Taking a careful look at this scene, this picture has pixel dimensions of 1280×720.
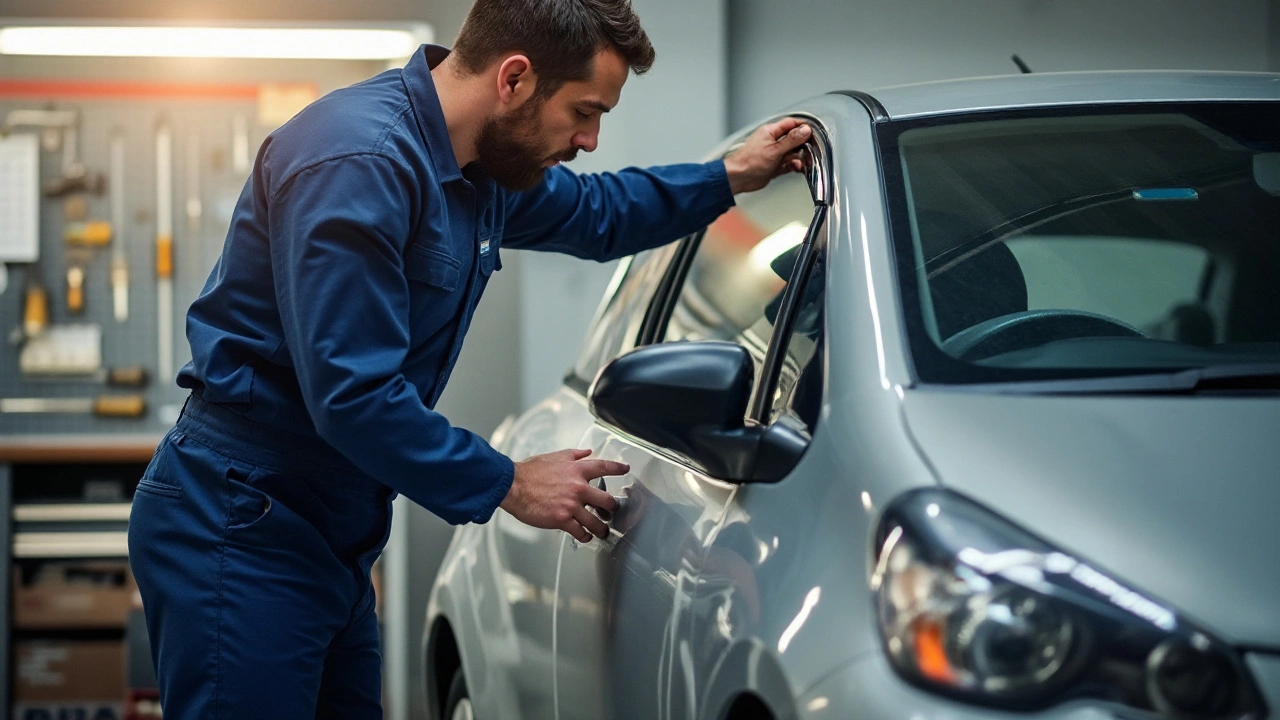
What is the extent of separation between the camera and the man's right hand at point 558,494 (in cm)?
175

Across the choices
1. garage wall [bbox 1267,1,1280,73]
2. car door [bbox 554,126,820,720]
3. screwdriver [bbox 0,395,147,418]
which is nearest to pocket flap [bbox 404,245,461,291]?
car door [bbox 554,126,820,720]

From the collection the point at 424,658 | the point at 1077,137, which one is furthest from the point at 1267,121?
the point at 424,658

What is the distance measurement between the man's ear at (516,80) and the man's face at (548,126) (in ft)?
0.04

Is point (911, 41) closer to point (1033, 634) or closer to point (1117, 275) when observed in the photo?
point (1117, 275)

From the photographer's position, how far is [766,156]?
2.19 meters

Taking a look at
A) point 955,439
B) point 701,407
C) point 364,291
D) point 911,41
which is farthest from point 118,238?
point 955,439

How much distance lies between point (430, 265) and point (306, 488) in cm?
33

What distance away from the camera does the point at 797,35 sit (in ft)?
17.0

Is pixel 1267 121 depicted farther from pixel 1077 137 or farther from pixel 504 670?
pixel 504 670

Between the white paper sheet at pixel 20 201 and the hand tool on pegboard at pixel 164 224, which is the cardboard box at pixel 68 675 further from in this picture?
the white paper sheet at pixel 20 201

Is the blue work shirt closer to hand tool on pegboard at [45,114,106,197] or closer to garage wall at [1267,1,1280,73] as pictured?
hand tool on pegboard at [45,114,106,197]

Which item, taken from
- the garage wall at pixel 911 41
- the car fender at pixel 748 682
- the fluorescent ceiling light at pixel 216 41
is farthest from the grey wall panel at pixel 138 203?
the car fender at pixel 748 682

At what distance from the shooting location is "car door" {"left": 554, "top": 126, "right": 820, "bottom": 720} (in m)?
1.54

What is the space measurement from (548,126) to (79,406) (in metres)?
3.54
